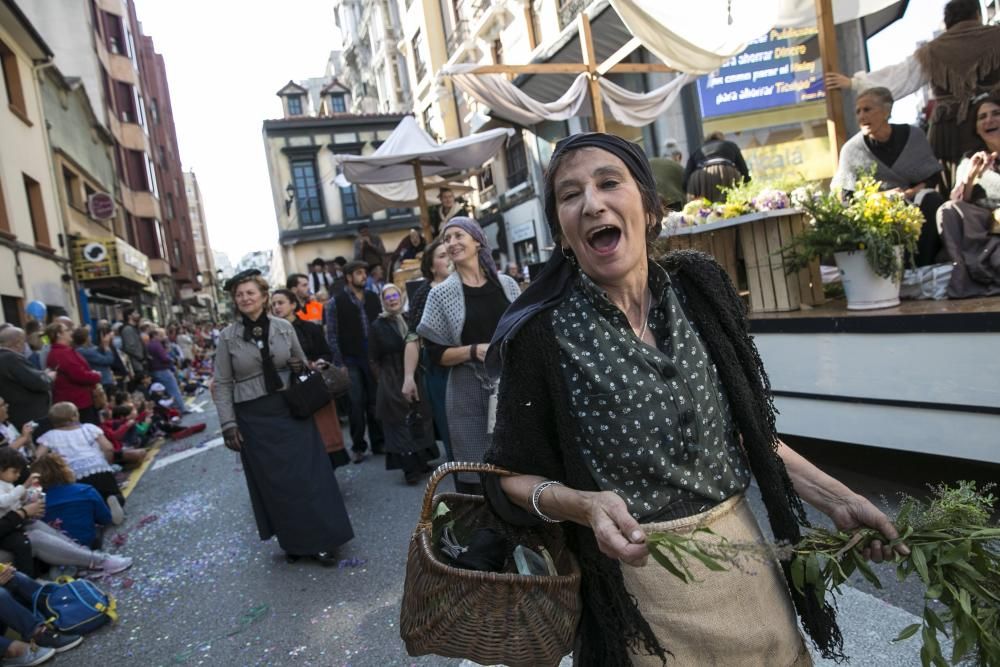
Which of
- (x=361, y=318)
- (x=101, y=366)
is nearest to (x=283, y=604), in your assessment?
(x=361, y=318)

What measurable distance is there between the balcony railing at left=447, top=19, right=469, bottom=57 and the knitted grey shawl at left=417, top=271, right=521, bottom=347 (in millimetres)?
24103

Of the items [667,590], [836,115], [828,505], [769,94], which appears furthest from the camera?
[769,94]

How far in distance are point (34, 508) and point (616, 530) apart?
462 cm

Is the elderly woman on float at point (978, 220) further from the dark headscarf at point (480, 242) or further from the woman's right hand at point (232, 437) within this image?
the woman's right hand at point (232, 437)

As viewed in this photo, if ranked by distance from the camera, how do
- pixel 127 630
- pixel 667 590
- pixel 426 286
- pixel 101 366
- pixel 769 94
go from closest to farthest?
1. pixel 667 590
2. pixel 127 630
3. pixel 426 286
4. pixel 101 366
5. pixel 769 94

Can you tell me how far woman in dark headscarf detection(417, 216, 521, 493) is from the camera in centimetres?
387

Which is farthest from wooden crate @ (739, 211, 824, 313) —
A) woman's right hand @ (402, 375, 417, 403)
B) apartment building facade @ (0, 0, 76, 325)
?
apartment building facade @ (0, 0, 76, 325)

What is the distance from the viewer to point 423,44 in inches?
1152

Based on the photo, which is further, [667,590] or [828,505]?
[828,505]

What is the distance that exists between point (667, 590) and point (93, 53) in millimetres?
29937

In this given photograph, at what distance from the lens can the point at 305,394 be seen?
482 cm

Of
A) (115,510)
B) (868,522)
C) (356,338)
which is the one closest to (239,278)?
(356,338)

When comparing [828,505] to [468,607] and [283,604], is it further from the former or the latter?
[283,604]

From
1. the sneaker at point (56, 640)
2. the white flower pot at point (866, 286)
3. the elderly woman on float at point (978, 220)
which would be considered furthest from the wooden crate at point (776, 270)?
the sneaker at point (56, 640)
